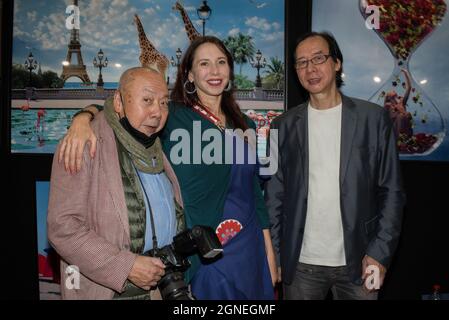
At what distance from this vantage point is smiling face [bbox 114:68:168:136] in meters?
1.67

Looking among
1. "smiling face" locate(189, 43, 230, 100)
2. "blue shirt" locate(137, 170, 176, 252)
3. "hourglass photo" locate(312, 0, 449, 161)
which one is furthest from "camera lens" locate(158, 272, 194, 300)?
"hourglass photo" locate(312, 0, 449, 161)

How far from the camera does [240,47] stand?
11.0 feet

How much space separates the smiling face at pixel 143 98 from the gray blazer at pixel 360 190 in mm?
1011

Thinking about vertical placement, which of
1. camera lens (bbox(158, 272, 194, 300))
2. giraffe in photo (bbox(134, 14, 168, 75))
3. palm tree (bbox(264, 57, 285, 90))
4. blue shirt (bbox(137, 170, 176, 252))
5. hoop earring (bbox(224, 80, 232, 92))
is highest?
giraffe in photo (bbox(134, 14, 168, 75))

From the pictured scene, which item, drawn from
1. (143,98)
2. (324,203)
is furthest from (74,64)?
(324,203)

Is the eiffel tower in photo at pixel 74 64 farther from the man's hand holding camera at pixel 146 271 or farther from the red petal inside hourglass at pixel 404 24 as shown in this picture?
the red petal inside hourglass at pixel 404 24

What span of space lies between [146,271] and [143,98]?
0.68m

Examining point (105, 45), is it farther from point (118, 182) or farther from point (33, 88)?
point (118, 182)

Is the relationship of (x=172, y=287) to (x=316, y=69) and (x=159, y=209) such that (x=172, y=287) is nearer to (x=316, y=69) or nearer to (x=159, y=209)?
(x=159, y=209)

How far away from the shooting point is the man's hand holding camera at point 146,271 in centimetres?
159

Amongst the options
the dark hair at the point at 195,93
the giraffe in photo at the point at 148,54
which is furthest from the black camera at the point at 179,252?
the giraffe in photo at the point at 148,54

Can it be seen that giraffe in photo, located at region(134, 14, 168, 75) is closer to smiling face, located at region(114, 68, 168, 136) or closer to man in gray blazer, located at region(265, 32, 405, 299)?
man in gray blazer, located at region(265, 32, 405, 299)

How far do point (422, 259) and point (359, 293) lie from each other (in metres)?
1.52

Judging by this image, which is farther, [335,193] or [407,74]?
[407,74]
